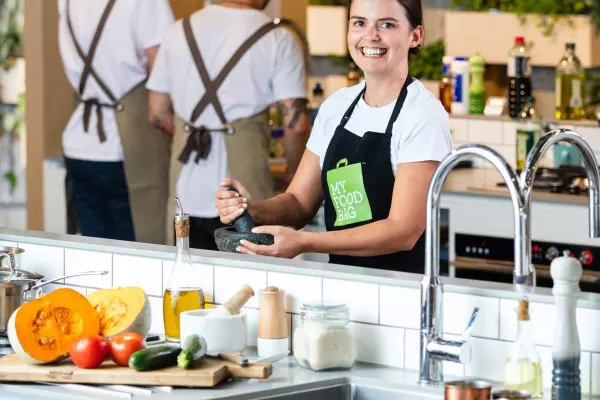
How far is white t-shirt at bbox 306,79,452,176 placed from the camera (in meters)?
2.91

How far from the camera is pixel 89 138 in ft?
16.6

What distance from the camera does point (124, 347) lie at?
7.79 feet

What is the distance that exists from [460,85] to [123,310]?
3.21 metres

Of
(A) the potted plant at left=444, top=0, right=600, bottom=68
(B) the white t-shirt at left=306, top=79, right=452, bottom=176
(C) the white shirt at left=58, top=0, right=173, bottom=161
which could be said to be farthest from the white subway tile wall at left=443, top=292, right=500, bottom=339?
(A) the potted plant at left=444, top=0, right=600, bottom=68

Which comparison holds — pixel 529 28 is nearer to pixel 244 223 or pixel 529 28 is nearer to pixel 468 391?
pixel 244 223

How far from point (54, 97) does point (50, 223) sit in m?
0.58

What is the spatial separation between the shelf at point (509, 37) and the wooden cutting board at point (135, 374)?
3.64m

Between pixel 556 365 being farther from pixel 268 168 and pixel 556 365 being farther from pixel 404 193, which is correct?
pixel 268 168

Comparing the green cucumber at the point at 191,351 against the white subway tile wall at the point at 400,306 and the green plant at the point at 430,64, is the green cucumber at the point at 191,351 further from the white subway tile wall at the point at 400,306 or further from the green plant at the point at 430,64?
the green plant at the point at 430,64

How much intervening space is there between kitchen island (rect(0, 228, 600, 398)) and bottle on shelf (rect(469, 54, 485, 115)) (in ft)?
9.44

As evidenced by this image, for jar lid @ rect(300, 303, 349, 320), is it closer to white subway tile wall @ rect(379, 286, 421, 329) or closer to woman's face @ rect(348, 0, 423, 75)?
white subway tile wall @ rect(379, 286, 421, 329)

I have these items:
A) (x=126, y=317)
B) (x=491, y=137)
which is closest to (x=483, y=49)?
(x=491, y=137)

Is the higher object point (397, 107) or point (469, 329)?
point (397, 107)

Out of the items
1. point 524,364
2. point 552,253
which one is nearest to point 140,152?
point 552,253
